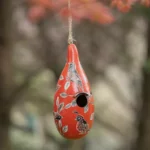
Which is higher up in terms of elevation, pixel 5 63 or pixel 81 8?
pixel 81 8

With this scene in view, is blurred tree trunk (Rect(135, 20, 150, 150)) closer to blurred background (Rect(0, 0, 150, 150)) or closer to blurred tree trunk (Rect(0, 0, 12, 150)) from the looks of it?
blurred background (Rect(0, 0, 150, 150))

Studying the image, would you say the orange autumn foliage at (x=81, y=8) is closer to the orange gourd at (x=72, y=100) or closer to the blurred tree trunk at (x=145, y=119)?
the blurred tree trunk at (x=145, y=119)

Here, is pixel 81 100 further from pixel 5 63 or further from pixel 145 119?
pixel 145 119

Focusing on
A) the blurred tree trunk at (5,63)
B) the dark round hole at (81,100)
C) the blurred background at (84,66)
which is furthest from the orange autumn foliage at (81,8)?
the dark round hole at (81,100)

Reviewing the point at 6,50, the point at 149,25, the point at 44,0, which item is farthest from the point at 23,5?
the point at 149,25

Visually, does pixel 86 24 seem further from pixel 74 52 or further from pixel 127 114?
pixel 74 52

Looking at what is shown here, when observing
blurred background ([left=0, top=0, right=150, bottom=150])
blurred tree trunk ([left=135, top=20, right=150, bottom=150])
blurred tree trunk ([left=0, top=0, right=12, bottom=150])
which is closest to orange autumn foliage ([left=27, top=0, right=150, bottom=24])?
blurred background ([left=0, top=0, right=150, bottom=150])

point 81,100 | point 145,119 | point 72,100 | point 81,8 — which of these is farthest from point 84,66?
point 72,100

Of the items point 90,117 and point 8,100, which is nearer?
point 90,117
